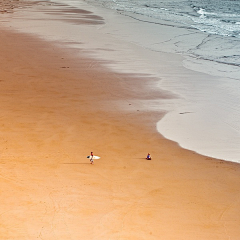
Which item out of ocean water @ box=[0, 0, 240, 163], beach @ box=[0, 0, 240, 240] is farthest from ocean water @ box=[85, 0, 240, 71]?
beach @ box=[0, 0, 240, 240]

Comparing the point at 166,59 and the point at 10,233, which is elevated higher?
the point at 10,233

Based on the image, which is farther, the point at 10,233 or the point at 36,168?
the point at 36,168

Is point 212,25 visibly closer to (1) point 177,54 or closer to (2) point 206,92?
(1) point 177,54

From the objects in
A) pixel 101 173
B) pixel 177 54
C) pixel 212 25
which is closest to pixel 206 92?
pixel 177 54

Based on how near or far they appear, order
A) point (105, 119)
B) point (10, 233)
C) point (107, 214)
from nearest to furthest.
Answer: point (10, 233)
point (107, 214)
point (105, 119)

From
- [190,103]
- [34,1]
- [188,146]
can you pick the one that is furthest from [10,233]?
[34,1]

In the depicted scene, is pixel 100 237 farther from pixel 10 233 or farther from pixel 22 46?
pixel 22 46
